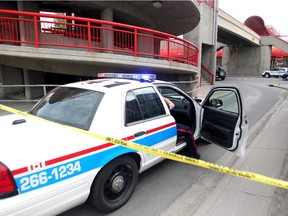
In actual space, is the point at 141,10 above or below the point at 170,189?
above

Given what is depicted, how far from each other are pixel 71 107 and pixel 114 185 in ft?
3.60

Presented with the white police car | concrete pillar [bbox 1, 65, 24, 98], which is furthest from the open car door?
concrete pillar [bbox 1, 65, 24, 98]

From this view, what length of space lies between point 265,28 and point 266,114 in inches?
1706

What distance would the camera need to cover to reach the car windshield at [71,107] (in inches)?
102

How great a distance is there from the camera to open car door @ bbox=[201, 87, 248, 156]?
3.41m

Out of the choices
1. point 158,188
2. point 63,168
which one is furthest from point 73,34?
point 63,168

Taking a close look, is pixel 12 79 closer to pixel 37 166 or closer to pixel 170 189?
pixel 170 189

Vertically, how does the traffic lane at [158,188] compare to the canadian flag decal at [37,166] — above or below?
below

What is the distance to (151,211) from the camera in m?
2.71

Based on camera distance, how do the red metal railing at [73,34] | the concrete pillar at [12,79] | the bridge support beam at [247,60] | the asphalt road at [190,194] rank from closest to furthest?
the asphalt road at [190,194]
the red metal railing at [73,34]
the concrete pillar at [12,79]
the bridge support beam at [247,60]

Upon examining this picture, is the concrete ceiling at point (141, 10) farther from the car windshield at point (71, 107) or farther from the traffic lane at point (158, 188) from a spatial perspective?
the traffic lane at point (158, 188)

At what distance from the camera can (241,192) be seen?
3.11 m

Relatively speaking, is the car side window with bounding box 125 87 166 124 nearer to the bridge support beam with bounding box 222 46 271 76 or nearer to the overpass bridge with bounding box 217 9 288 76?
the overpass bridge with bounding box 217 9 288 76

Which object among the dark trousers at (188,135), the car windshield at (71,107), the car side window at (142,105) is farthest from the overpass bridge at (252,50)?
the car windshield at (71,107)
